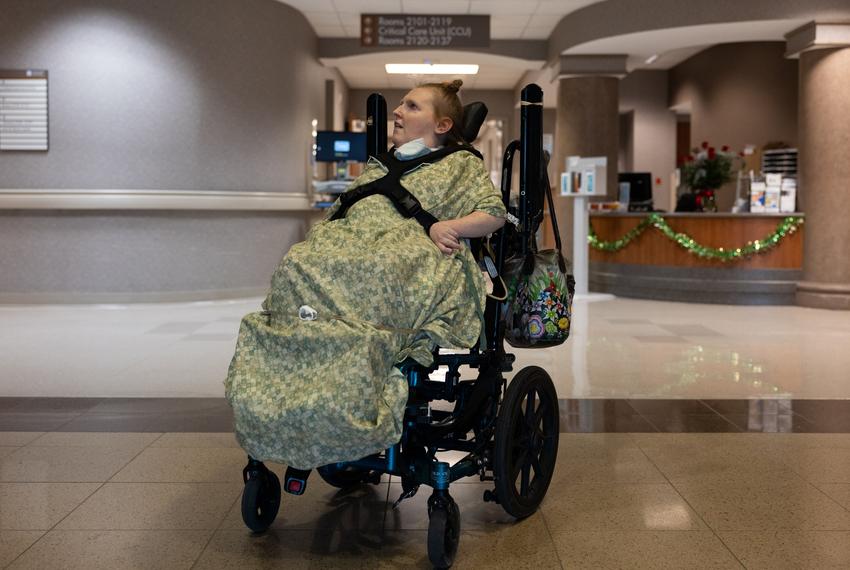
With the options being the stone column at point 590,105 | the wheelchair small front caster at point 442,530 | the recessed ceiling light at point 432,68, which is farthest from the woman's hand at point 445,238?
the recessed ceiling light at point 432,68

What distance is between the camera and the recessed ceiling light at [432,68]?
12400mm

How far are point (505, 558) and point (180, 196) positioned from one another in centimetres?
658

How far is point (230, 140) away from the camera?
8711mm

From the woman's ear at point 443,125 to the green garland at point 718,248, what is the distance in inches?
264

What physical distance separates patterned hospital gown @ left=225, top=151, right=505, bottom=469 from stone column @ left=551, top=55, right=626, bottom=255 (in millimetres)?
8712

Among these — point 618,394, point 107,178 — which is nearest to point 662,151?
point 107,178

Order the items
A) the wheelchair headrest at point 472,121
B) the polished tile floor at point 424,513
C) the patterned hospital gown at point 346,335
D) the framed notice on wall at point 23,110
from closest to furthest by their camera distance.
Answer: the patterned hospital gown at point 346,335, the polished tile floor at point 424,513, the wheelchair headrest at point 472,121, the framed notice on wall at point 23,110

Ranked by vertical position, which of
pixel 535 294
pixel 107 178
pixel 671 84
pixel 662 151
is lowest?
pixel 535 294

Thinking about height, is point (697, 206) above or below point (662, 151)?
below

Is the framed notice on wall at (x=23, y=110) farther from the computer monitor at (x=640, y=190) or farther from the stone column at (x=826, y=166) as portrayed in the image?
the stone column at (x=826, y=166)

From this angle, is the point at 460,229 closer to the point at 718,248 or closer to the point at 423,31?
the point at 718,248

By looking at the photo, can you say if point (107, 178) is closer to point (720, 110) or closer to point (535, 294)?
point (535, 294)

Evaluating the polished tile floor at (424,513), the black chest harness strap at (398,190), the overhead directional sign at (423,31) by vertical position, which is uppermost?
the overhead directional sign at (423,31)

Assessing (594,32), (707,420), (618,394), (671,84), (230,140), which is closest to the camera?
(707,420)
